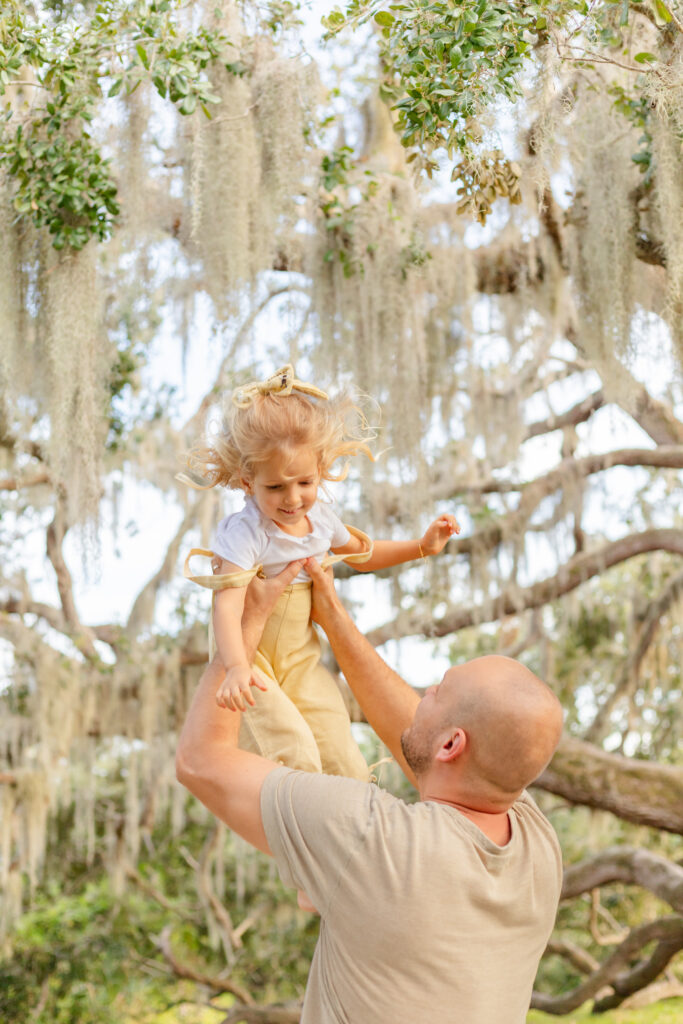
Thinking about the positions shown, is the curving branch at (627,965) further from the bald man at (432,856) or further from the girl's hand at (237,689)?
the girl's hand at (237,689)

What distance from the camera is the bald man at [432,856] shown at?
1.42 metres

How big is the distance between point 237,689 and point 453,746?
1.13ft

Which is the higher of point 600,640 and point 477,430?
point 477,430

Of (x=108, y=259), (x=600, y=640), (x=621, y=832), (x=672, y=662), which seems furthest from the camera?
(x=621, y=832)

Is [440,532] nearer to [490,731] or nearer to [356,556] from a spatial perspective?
[356,556]

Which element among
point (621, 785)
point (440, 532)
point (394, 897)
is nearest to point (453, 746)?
point (394, 897)

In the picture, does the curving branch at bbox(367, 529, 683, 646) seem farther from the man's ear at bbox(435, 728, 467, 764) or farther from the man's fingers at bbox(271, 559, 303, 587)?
the man's ear at bbox(435, 728, 467, 764)

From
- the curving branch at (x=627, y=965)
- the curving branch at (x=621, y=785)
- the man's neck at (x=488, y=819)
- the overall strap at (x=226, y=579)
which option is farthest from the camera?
the curving branch at (x=627, y=965)

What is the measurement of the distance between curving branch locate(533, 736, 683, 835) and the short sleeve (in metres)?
3.32

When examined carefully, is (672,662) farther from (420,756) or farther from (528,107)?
(420,756)

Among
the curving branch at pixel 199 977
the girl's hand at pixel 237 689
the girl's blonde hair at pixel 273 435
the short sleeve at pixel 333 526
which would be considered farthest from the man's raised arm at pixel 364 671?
the curving branch at pixel 199 977

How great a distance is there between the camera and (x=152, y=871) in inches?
355

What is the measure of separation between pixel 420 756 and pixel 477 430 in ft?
15.9

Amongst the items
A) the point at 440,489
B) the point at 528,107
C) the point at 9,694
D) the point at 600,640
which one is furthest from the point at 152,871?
the point at 528,107
